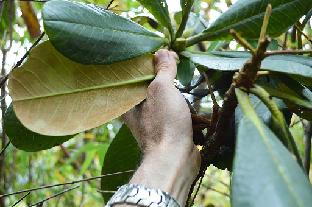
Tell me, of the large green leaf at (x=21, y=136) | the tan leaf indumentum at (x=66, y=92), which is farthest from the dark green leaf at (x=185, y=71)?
the large green leaf at (x=21, y=136)

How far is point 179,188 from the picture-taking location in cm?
72

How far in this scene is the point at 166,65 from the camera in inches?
31.4

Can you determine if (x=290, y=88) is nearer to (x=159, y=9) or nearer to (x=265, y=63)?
(x=265, y=63)

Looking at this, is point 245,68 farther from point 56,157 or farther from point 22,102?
point 56,157

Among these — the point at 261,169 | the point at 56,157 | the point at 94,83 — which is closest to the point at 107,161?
the point at 94,83

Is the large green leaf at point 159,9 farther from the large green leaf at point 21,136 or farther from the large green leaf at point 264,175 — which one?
the large green leaf at point 264,175

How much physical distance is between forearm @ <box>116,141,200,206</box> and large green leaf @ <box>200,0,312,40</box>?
0.23m

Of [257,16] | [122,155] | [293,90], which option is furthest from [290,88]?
[122,155]

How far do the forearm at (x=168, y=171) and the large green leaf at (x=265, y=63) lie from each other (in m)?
0.14

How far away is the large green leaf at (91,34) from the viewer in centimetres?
70

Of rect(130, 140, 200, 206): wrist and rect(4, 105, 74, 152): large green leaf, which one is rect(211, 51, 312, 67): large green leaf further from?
rect(4, 105, 74, 152): large green leaf

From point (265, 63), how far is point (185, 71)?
20 centimetres

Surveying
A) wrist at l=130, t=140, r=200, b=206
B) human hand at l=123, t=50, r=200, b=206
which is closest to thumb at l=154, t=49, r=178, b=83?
human hand at l=123, t=50, r=200, b=206

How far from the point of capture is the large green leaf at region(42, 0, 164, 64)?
2.30 ft
